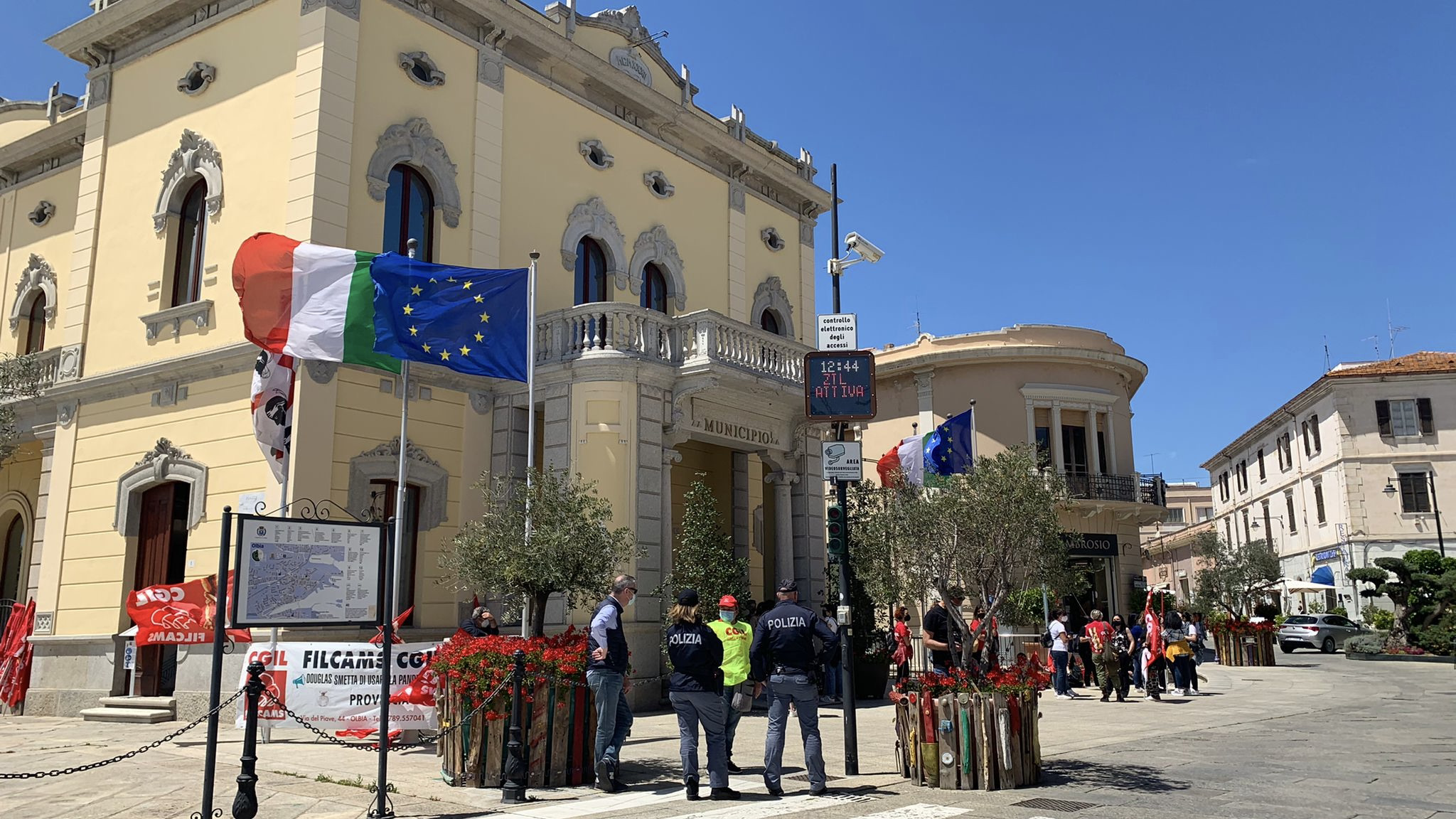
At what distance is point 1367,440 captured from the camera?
4747 cm

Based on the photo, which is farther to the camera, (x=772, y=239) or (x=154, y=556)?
(x=772, y=239)

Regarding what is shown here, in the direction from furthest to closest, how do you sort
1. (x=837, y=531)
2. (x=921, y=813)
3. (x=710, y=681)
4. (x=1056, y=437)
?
(x=1056, y=437) → (x=837, y=531) → (x=710, y=681) → (x=921, y=813)

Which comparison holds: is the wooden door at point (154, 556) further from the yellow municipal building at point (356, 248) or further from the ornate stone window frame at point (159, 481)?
the ornate stone window frame at point (159, 481)

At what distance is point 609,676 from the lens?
10414 millimetres

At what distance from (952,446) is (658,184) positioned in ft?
29.3

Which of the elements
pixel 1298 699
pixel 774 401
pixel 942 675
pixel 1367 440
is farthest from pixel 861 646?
pixel 1367 440

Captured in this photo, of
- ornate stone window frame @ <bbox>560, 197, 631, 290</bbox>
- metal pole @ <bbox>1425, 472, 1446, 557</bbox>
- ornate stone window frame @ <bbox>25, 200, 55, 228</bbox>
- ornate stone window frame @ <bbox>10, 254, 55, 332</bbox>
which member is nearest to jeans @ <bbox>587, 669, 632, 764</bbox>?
ornate stone window frame @ <bbox>560, 197, 631, 290</bbox>

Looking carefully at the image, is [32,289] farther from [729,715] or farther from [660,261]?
[729,715]

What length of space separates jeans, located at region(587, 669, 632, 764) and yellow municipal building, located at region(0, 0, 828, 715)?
7174 millimetres

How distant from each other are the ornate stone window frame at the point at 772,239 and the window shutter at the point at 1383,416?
34.0 m

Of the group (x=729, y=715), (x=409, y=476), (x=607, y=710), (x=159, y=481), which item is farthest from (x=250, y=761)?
(x=159, y=481)

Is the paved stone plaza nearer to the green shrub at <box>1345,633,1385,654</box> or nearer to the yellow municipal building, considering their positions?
the yellow municipal building

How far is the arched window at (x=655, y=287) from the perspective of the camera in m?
23.5

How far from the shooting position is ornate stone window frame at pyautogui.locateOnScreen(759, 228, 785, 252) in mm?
27016
